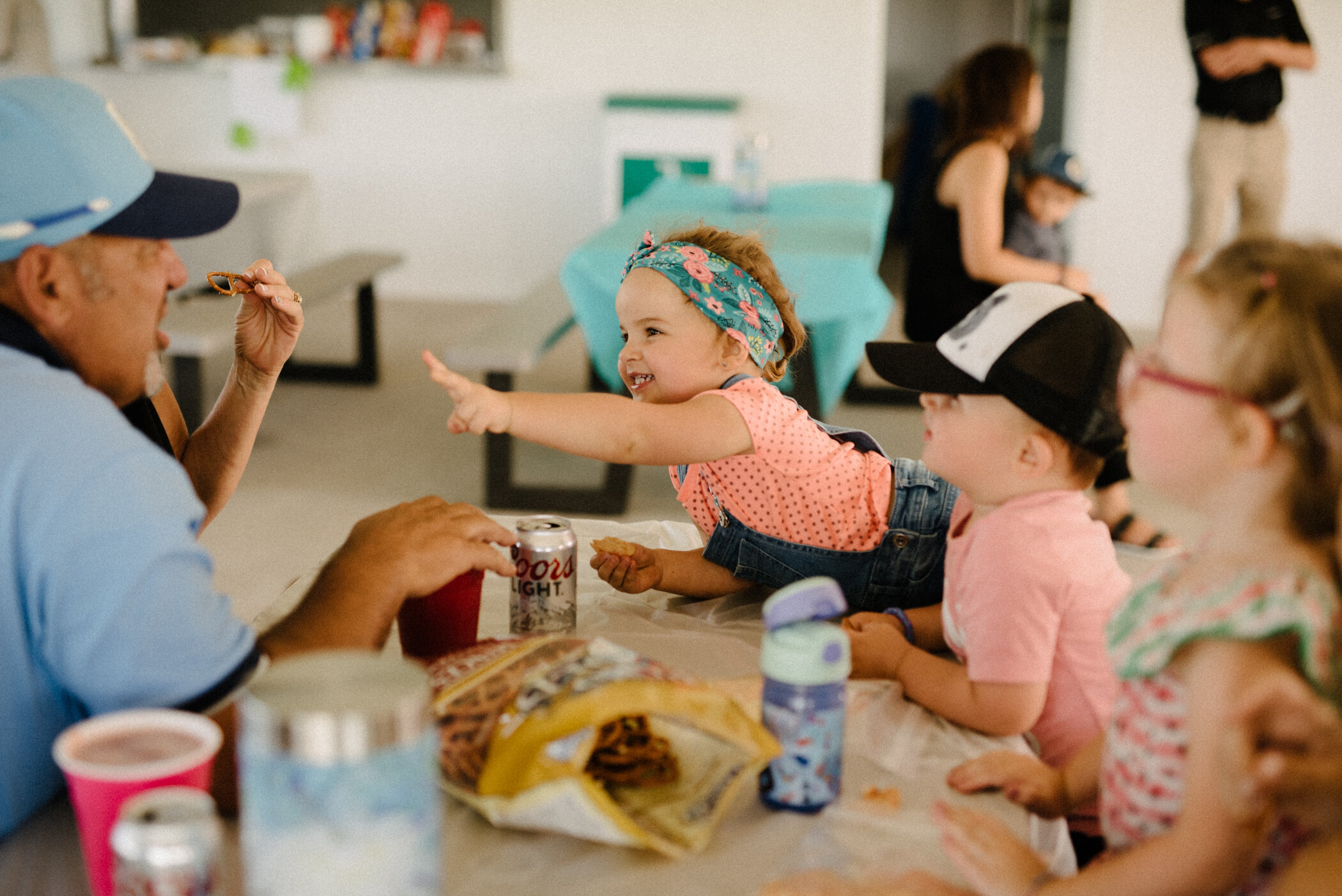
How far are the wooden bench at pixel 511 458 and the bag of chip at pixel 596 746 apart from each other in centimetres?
251

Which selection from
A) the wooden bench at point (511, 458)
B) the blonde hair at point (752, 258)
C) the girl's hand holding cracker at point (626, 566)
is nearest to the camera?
the girl's hand holding cracker at point (626, 566)

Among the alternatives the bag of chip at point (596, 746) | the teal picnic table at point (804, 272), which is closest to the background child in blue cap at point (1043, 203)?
the teal picnic table at point (804, 272)

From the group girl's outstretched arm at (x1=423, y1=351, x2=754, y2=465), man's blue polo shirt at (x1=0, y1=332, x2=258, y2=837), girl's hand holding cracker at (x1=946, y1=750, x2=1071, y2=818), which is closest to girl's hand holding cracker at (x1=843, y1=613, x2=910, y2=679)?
girl's hand holding cracker at (x1=946, y1=750, x2=1071, y2=818)

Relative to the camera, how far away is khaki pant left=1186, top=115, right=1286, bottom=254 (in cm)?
493

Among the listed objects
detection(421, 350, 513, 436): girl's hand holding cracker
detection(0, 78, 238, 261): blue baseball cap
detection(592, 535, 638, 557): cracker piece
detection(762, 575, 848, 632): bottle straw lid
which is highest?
detection(0, 78, 238, 261): blue baseball cap

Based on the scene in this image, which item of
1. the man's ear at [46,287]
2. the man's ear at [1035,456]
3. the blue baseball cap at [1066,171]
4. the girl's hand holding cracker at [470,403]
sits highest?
the man's ear at [46,287]

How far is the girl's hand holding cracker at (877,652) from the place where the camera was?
4.44 ft

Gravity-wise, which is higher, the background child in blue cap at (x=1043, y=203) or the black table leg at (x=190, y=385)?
the background child in blue cap at (x=1043, y=203)

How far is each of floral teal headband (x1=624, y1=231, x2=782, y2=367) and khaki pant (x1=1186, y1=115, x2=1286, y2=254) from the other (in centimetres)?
372

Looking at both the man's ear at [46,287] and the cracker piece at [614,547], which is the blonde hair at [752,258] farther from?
the man's ear at [46,287]

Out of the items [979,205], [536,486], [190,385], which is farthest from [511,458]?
[979,205]

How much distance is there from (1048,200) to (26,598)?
11.3 ft

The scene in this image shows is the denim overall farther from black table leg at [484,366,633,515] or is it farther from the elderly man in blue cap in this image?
black table leg at [484,366,633,515]

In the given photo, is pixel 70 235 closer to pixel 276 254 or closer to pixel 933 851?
pixel 933 851
